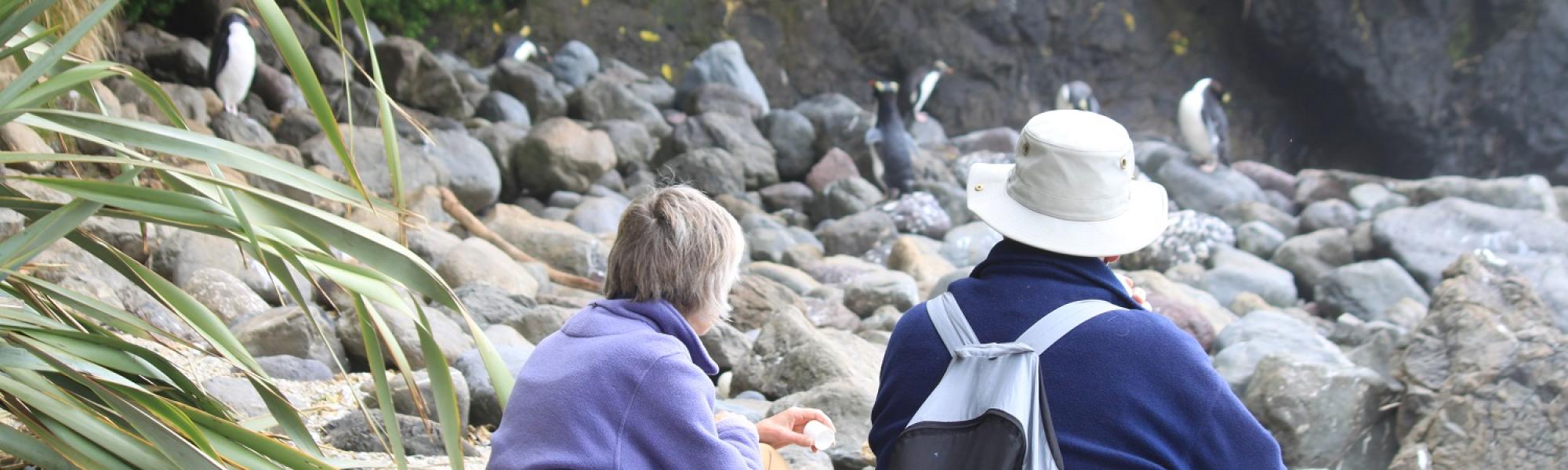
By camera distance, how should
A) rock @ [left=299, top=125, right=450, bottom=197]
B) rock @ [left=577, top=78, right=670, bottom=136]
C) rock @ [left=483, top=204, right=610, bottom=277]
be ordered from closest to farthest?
1. rock @ [left=483, top=204, right=610, bottom=277]
2. rock @ [left=299, top=125, right=450, bottom=197]
3. rock @ [left=577, top=78, right=670, bottom=136]

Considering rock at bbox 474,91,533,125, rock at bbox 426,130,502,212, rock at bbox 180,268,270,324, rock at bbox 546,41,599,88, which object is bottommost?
rock at bbox 546,41,599,88

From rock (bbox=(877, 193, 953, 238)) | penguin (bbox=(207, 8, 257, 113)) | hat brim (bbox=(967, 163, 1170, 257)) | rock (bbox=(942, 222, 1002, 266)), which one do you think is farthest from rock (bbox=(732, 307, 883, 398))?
penguin (bbox=(207, 8, 257, 113))

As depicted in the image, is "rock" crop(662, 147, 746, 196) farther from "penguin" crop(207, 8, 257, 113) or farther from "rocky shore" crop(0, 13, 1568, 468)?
"penguin" crop(207, 8, 257, 113)

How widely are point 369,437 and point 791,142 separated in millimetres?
9699

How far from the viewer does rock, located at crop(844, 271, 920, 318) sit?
6246mm

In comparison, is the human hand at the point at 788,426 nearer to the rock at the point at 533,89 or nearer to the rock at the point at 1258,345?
the rock at the point at 1258,345

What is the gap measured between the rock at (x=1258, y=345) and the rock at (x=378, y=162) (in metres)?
4.65

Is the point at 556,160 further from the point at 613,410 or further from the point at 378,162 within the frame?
the point at 613,410

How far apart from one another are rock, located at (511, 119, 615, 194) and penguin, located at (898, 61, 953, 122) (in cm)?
710

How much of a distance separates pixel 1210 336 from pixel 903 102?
1106 cm

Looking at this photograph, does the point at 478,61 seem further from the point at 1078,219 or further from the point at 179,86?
the point at 1078,219

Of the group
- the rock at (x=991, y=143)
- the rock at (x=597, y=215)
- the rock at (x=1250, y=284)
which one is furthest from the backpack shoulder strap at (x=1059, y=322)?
the rock at (x=991, y=143)

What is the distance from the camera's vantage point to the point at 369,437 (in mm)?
2895

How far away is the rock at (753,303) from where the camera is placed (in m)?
5.16
